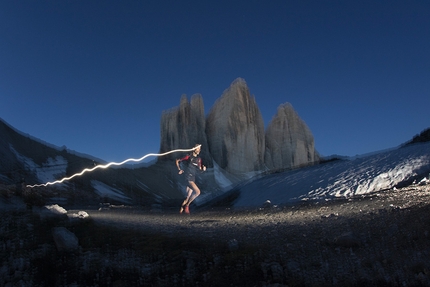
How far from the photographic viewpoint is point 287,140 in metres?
95.1

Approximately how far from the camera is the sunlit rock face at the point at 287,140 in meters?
93.9

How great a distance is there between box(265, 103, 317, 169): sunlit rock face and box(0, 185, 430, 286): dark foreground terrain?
86050mm

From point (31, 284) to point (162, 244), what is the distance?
225 centimetres

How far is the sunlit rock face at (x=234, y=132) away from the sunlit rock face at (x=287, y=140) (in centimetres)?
856

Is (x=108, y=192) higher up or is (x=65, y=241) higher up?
(x=108, y=192)

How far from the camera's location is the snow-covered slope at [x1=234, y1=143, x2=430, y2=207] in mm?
17906

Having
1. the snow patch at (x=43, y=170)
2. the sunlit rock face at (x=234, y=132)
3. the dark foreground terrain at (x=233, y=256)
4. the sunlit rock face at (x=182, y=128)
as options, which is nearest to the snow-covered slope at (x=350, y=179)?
the dark foreground terrain at (x=233, y=256)

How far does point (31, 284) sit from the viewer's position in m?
5.21

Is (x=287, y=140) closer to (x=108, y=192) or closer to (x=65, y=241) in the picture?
(x=108, y=192)

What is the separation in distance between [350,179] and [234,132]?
63.6m

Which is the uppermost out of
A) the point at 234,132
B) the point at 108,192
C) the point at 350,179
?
the point at 234,132

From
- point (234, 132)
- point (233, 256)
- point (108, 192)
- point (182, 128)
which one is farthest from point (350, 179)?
point (234, 132)

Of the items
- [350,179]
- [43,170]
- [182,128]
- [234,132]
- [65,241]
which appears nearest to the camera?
[65,241]

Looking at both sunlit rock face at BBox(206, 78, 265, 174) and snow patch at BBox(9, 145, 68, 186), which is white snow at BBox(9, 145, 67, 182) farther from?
sunlit rock face at BBox(206, 78, 265, 174)
